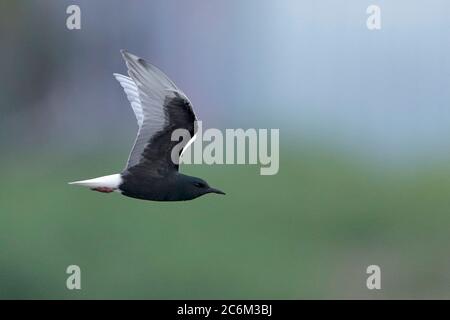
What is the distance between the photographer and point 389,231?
605 centimetres

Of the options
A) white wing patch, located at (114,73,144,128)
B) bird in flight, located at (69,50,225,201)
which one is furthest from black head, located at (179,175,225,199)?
white wing patch, located at (114,73,144,128)

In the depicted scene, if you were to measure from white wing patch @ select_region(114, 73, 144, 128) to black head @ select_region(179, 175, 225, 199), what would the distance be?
0.91 feet

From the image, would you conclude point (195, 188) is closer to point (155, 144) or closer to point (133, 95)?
point (155, 144)

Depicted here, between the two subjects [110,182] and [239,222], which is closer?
[110,182]

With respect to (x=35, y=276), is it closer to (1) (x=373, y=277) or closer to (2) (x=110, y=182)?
(1) (x=373, y=277)

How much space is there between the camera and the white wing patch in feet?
11.0

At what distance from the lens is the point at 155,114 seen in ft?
10.8

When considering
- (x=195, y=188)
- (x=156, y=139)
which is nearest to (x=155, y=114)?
(x=156, y=139)

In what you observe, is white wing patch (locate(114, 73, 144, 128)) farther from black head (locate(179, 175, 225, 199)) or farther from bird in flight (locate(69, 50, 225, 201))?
black head (locate(179, 175, 225, 199))

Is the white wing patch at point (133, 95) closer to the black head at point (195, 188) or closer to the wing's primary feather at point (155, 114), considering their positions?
the wing's primary feather at point (155, 114)

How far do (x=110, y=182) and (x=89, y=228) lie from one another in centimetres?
240

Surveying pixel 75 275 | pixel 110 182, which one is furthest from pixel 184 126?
pixel 75 275

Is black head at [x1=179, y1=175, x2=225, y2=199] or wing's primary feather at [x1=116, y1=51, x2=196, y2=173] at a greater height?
wing's primary feather at [x1=116, y1=51, x2=196, y2=173]

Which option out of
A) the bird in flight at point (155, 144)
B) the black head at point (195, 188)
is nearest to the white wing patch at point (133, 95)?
the bird in flight at point (155, 144)
